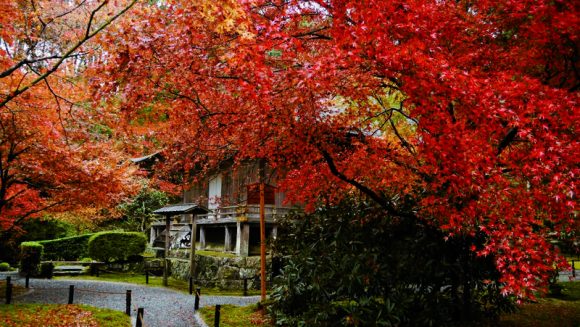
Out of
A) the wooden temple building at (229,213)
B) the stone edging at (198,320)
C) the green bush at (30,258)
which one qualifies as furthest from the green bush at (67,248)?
the stone edging at (198,320)

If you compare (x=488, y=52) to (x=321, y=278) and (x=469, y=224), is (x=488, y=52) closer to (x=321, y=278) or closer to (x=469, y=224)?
(x=469, y=224)

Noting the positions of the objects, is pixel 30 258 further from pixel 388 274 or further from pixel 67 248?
pixel 388 274

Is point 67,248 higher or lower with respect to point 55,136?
lower

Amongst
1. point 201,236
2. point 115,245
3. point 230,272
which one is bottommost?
point 230,272

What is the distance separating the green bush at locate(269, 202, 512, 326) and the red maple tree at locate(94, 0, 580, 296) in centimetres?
68

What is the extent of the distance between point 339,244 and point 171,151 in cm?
734

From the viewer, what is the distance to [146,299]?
603 inches

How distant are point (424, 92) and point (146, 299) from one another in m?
13.1

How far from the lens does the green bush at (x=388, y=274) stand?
26.6ft

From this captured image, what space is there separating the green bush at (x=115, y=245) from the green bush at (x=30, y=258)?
10.1ft

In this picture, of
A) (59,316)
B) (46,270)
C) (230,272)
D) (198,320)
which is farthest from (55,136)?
(46,270)

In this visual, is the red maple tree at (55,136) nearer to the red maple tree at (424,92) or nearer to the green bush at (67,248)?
the red maple tree at (424,92)

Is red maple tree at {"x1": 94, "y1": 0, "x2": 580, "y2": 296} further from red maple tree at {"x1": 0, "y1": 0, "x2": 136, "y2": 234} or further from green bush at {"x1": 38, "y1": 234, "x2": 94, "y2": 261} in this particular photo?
green bush at {"x1": 38, "y1": 234, "x2": 94, "y2": 261}

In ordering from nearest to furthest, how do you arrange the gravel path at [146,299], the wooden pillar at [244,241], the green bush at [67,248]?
1. the gravel path at [146,299]
2. the wooden pillar at [244,241]
3. the green bush at [67,248]
